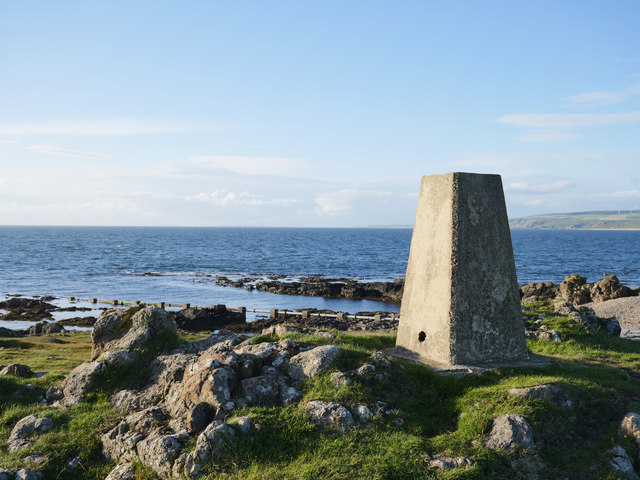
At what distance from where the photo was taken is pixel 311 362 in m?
9.68

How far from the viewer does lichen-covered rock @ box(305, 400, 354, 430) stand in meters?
8.33

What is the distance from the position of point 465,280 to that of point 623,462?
410 cm

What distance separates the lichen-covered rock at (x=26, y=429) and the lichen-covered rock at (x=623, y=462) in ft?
31.3

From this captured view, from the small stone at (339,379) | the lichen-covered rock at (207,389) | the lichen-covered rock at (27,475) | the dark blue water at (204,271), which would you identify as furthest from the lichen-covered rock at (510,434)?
the dark blue water at (204,271)

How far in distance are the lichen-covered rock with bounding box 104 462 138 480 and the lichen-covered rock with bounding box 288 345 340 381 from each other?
121 inches

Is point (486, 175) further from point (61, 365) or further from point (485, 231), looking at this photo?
point (61, 365)

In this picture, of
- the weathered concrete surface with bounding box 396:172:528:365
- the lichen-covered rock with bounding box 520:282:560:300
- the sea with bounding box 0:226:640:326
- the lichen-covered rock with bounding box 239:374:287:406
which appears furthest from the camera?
the sea with bounding box 0:226:640:326

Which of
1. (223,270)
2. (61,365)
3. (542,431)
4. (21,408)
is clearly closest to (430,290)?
(542,431)

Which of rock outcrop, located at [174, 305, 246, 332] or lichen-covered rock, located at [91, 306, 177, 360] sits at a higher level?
lichen-covered rock, located at [91, 306, 177, 360]

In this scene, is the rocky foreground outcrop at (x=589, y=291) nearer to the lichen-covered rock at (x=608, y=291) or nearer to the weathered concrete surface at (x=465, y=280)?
the lichen-covered rock at (x=608, y=291)

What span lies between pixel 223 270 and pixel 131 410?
6332cm

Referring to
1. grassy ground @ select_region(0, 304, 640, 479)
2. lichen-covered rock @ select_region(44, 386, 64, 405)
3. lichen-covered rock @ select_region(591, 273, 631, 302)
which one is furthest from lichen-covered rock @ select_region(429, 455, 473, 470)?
lichen-covered rock @ select_region(591, 273, 631, 302)

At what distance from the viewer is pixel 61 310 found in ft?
129

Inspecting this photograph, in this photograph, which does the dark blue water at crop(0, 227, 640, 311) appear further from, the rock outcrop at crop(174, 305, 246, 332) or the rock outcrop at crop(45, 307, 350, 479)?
the rock outcrop at crop(45, 307, 350, 479)
